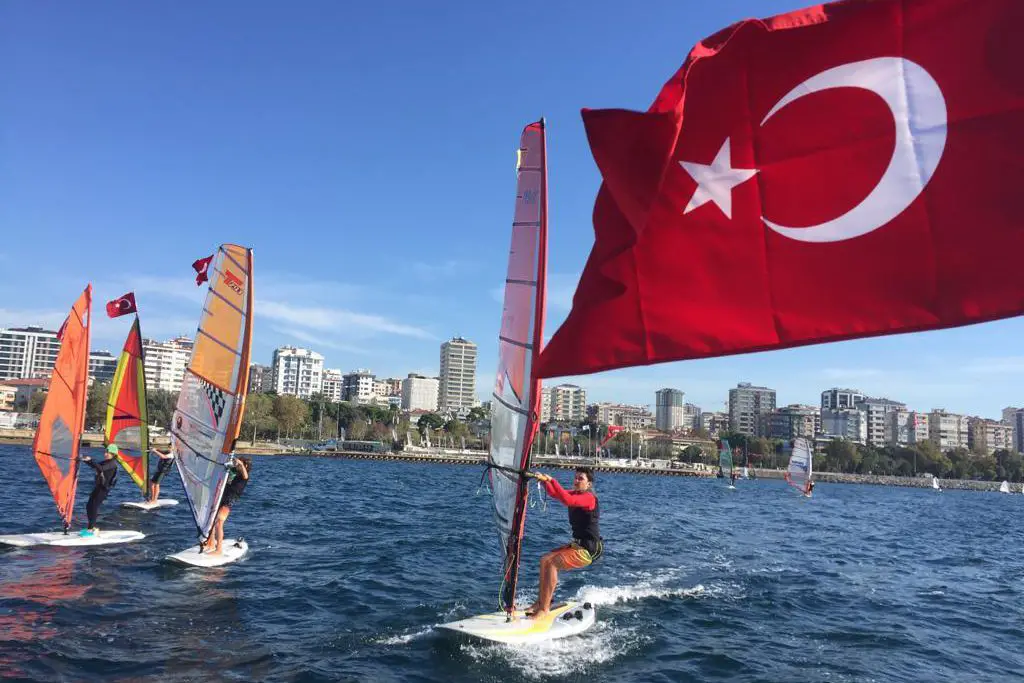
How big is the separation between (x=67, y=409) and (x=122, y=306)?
15.0 feet

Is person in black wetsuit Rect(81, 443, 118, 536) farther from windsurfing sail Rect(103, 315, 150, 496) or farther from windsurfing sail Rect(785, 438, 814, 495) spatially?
windsurfing sail Rect(785, 438, 814, 495)

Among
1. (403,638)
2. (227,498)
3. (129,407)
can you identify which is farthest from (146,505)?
(403,638)

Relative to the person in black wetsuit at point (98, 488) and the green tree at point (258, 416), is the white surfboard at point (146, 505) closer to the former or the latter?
the person in black wetsuit at point (98, 488)

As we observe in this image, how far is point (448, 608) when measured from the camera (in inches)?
500

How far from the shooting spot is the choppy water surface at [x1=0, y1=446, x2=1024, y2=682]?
966 cm

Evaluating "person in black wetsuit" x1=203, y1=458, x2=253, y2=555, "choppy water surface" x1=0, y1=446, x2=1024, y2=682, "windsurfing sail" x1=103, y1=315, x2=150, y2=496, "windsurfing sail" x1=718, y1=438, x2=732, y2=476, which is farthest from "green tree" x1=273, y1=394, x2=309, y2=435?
"person in black wetsuit" x1=203, y1=458, x2=253, y2=555

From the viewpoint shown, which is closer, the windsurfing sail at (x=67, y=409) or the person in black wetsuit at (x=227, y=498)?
the person in black wetsuit at (x=227, y=498)

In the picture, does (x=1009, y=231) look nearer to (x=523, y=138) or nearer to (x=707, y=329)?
(x=707, y=329)

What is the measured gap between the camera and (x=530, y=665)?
384 inches

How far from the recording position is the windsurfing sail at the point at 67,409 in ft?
60.1

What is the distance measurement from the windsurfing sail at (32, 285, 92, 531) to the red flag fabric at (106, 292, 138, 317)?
2.80 metres

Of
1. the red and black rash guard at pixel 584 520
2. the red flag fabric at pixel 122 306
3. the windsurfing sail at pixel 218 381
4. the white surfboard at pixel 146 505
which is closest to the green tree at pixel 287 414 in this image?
the white surfboard at pixel 146 505

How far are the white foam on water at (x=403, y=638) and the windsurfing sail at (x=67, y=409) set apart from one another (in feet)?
40.5

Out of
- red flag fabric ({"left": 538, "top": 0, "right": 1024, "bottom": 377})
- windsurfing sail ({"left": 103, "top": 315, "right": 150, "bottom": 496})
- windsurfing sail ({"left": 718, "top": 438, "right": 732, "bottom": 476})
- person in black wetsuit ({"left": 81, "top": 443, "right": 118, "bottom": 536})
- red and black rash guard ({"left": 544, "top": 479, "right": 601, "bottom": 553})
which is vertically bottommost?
windsurfing sail ({"left": 718, "top": 438, "right": 732, "bottom": 476})
